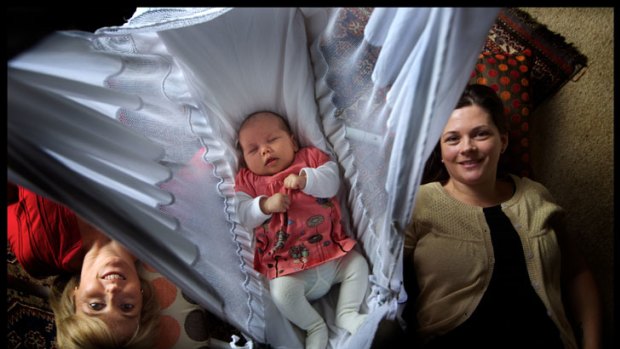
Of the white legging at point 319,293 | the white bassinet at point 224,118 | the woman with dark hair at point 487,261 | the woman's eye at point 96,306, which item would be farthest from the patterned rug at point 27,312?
the woman with dark hair at point 487,261

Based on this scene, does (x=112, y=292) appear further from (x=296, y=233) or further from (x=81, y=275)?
(x=296, y=233)

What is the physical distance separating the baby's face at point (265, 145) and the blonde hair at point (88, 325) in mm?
359

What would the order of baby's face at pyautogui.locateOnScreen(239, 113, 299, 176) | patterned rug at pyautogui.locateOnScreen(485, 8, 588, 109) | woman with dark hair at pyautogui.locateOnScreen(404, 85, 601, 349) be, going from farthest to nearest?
patterned rug at pyautogui.locateOnScreen(485, 8, 588, 109) < baby's face at pyautogui.locateOnScreen(239, 113, 299, 176) < woman with dark hair at pyautogui.locateOnScreen(404, 85, 601, 349)

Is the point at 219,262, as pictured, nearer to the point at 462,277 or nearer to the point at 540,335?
the point at 462,277

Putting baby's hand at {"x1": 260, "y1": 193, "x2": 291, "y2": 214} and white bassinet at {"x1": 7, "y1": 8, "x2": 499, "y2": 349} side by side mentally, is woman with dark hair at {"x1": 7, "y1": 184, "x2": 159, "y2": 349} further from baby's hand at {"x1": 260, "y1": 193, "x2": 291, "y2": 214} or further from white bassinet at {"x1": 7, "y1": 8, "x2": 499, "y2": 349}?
baby's hand at {"x1": 260, "y1": 193, "x2": 291, "y2": 214}

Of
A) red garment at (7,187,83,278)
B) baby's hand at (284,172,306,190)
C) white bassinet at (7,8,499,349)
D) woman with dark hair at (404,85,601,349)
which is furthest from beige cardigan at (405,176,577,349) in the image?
red garment at (7,187,83,278)

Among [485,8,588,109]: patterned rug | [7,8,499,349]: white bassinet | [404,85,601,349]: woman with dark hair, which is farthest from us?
[485,8,588,109]: patterned rug

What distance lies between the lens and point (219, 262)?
1069mm

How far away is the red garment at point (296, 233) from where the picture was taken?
1097 millimetres

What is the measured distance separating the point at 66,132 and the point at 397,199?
21.8 inches

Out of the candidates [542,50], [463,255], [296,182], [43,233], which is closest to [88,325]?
[43,233]

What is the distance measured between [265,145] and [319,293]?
342 millimetres

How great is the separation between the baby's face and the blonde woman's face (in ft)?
1.13

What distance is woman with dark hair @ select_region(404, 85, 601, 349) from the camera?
40.3 inches
